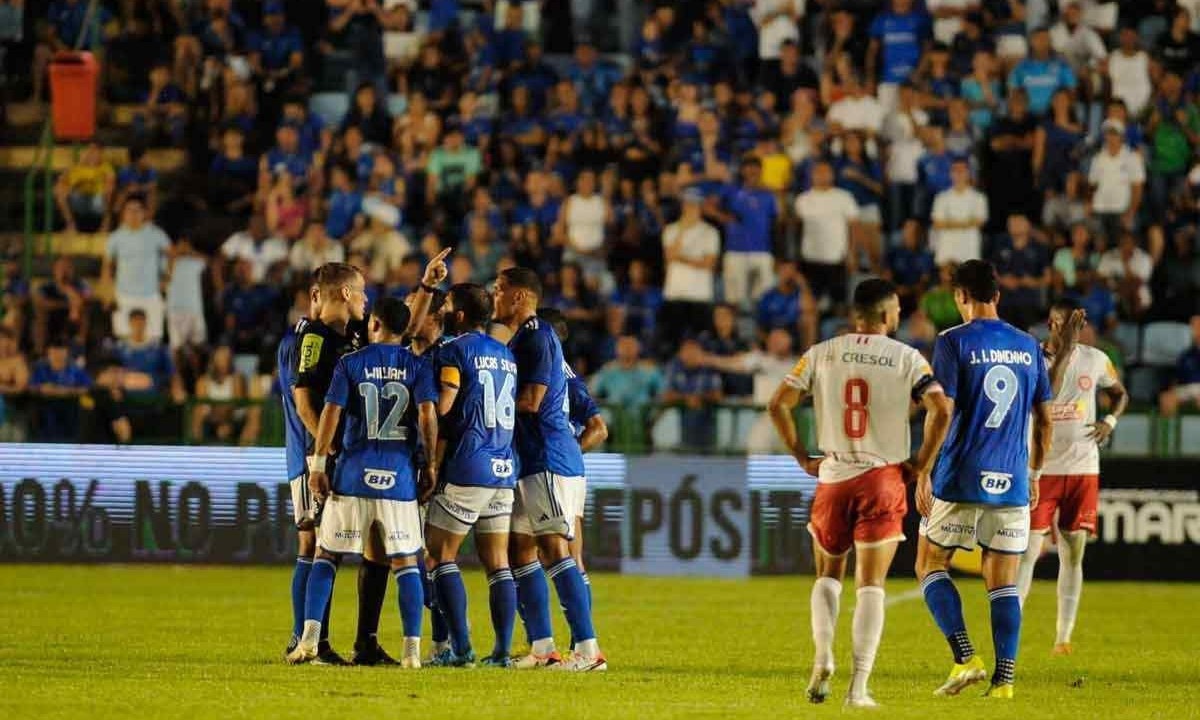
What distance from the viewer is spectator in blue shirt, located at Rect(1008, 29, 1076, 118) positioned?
25.7 meters

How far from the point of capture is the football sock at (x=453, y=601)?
12.5m

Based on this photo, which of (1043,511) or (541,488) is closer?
(541,488)

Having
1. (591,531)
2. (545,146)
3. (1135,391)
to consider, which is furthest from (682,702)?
(545,146)

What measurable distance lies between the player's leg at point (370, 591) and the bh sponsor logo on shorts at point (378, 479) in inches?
9.2

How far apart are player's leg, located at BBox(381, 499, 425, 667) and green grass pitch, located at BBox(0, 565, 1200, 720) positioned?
22cm

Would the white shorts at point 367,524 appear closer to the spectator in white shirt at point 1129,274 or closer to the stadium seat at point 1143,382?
the stadium seat at point 1143,382

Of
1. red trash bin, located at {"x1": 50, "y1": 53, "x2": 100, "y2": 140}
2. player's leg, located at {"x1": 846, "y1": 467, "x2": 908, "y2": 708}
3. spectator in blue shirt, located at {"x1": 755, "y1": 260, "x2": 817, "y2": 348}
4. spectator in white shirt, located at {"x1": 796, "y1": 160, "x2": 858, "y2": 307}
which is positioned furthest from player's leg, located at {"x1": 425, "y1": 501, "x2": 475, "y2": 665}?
red trash bin, located at {"x1": 50, "y1": 53, "x2": 100, "y2": 140}

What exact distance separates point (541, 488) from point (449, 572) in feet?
2.49

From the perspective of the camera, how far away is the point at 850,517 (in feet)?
34.9

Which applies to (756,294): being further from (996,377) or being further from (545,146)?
(996,377)

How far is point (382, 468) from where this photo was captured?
12242 millimetres

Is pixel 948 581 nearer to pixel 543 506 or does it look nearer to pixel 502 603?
pixel 543 506

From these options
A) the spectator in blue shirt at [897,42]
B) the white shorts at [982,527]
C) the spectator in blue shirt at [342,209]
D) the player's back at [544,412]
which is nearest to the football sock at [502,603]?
the player's back at [544,412]

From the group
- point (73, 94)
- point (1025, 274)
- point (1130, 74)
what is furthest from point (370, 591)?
point (73, 94)
